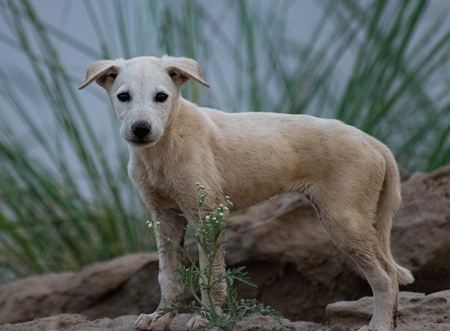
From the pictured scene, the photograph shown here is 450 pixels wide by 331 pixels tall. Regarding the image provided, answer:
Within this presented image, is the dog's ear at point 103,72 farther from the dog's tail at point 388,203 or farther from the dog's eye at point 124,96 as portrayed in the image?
the dog's tail at point 388,203

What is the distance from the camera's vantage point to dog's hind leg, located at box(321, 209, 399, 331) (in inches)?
134

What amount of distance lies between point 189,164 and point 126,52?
2666mm

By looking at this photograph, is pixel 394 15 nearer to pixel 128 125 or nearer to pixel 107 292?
pixel 107 292

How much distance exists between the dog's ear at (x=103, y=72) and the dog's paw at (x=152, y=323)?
996 mm

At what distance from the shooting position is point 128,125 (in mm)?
3096

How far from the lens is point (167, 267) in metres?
3.56

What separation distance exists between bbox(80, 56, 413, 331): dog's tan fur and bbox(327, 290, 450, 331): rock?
0.16 meters

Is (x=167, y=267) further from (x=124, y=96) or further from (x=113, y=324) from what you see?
(x=124, y=96)

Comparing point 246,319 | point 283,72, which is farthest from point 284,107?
point 246,319

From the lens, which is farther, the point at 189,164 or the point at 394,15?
the point at 394,15

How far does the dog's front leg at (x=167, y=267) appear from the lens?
3510 millimetres

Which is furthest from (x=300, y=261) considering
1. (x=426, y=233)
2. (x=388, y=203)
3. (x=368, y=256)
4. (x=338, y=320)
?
(x=368, y=256)

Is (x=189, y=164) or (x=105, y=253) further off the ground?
(x=189, y=164)

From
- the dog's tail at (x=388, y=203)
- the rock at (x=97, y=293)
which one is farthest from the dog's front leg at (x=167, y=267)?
the rock at (x=97, y=293)
